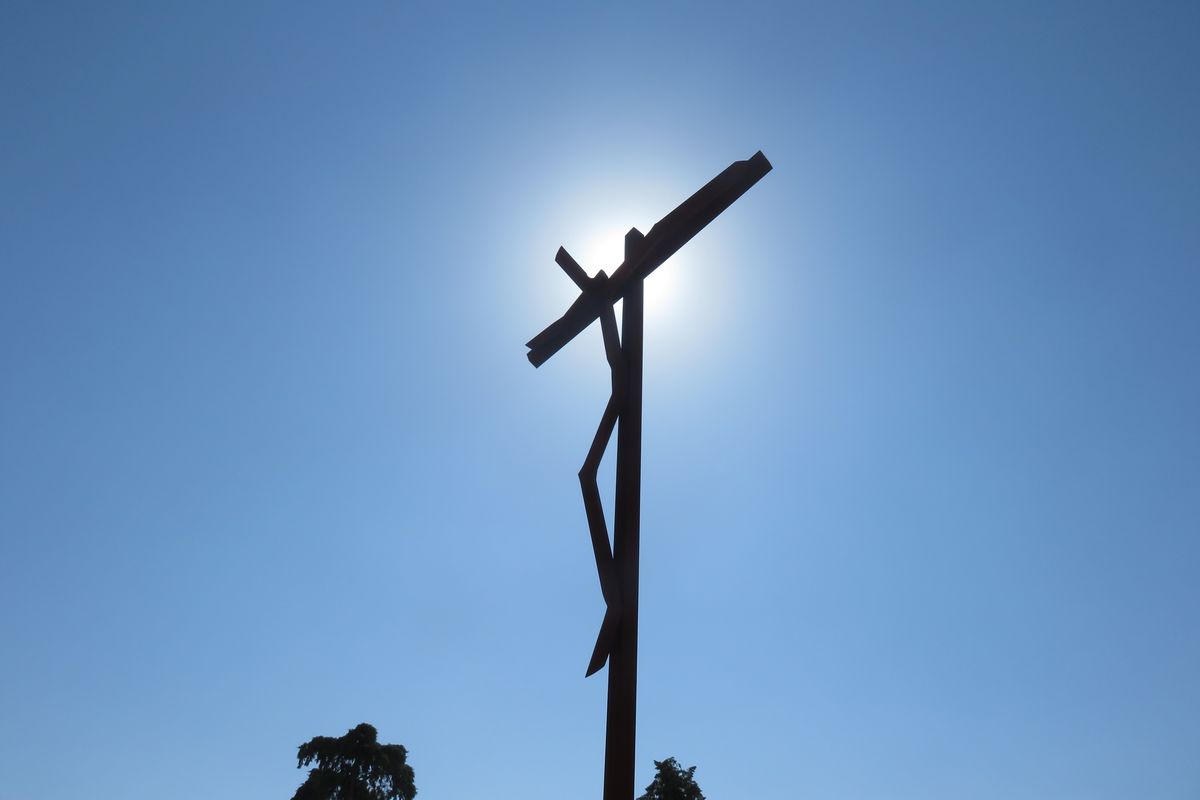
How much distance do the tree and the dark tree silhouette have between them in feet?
28.9

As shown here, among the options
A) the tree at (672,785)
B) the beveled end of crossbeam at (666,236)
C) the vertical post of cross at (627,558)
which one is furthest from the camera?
the tree at (672,785)

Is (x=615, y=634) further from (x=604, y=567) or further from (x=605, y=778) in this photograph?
(x=605, y=778)

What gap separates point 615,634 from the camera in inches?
165

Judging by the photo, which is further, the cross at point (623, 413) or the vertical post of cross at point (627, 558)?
the cross at point (623, 413)

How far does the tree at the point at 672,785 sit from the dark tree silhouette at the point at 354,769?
8804 millimetres

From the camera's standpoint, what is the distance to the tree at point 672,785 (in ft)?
68.9

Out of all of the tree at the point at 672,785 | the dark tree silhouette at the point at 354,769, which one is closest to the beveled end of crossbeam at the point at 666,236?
the tree at the point at 672,785

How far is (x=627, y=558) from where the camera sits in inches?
172

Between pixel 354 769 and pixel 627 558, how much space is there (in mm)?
24315

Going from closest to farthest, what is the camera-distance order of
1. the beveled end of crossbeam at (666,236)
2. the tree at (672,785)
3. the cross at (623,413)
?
the cross at (623,413) → the beveled end of crossbeam at (666,236) → the tree at (672,785)

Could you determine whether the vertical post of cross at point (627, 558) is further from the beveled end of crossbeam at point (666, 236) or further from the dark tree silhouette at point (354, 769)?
the dark tree silhouette at point (354, 769)

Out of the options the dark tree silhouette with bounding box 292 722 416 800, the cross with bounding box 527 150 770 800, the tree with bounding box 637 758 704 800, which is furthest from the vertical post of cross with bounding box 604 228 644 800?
the dark tree silhouette with bounding box 292 722 416 800

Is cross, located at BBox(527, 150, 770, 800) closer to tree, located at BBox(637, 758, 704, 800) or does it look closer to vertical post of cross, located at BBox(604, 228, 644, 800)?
vertical post of cross, located at BBox(604, 228, 644, 800)

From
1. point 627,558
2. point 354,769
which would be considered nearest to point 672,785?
point 354,769
